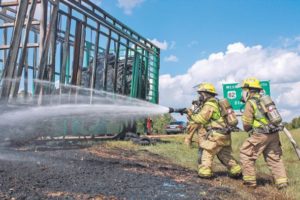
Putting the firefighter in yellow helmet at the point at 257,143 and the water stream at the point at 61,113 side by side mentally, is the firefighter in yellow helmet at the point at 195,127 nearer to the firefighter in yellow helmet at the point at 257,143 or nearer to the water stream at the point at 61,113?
the water stream at the point at 61,113

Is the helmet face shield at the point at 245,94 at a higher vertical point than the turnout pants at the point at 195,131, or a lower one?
higher

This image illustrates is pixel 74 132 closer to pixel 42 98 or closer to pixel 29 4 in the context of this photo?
pixel 42 98

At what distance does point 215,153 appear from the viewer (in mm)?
7805

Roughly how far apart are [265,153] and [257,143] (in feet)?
0.97

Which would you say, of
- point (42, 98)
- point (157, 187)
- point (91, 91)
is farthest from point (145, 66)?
point (157, 187)

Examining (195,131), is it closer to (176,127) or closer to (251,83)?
(251,83)

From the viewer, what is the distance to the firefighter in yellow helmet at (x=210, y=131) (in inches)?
300

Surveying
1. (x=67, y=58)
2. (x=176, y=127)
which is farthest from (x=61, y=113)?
(x=176, y=127)

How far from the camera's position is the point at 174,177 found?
23.8ft

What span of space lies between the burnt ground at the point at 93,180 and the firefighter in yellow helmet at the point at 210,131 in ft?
1.03

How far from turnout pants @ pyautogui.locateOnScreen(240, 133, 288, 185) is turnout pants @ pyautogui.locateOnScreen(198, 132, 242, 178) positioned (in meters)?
0.50

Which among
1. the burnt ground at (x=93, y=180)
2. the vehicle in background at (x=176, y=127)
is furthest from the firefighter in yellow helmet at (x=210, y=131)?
the vehicle in background at (x=176, y=127)

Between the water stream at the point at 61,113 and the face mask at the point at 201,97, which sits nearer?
the face mask at the point at 201,97

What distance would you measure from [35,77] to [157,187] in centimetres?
529
